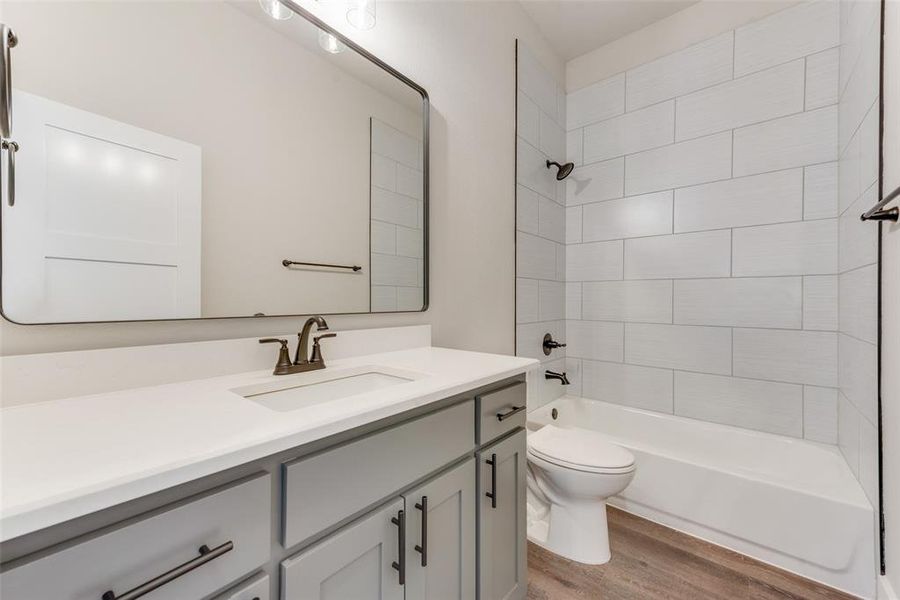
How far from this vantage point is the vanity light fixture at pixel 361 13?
4.15 feet

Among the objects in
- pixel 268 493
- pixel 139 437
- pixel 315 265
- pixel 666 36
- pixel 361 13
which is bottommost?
pixel 268 493

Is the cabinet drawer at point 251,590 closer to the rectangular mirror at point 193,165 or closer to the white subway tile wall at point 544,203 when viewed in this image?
the rectangular mirror at point 193,165

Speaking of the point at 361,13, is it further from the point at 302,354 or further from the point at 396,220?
the point at 302,354

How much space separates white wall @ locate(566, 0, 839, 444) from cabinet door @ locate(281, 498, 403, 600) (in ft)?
6.71

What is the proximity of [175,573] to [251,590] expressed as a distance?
140 millimetres

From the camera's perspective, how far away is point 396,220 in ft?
4.87

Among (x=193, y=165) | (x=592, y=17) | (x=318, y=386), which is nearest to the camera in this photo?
(x=193, y=165)

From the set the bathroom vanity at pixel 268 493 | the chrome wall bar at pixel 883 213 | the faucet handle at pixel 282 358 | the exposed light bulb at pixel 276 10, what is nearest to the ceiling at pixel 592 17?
the exposed light bulb at pixel 276 10

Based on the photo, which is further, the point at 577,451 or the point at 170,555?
the point at 577,451

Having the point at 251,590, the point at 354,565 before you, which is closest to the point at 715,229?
the point at 354,565

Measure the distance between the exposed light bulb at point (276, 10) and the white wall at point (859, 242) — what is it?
1956 mm

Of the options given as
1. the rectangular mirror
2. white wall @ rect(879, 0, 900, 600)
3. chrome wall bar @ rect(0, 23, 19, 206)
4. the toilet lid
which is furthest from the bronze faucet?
white wall @ rect(879, 0, 900, 600)

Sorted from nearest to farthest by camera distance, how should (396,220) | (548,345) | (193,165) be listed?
(193,165), (396,220), (548,345)

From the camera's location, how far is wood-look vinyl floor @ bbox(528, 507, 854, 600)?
1.47m
